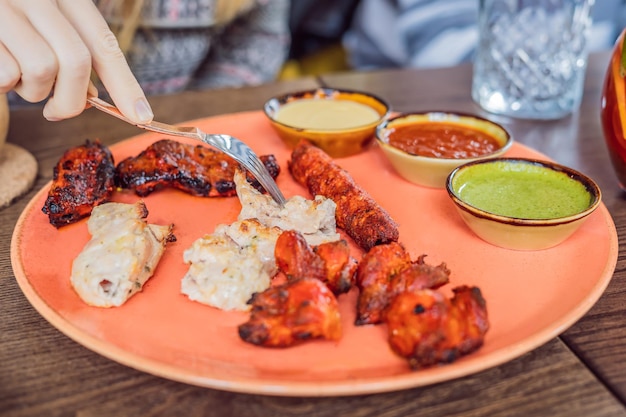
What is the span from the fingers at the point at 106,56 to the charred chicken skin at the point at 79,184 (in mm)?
323

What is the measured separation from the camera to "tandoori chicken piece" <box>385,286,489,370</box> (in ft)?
4.17

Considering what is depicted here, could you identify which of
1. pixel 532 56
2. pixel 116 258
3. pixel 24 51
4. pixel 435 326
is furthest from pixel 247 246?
pixel 532 56

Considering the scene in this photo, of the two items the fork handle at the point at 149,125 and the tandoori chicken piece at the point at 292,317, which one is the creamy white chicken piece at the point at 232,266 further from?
the fork handle at the point at 149,125

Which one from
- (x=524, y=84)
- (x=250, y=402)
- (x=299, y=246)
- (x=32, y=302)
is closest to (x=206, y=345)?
(x=250, y=402)

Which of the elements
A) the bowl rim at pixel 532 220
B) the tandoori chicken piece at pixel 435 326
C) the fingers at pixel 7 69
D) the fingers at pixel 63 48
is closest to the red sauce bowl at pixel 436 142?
the bowl rim at pixel 532 220

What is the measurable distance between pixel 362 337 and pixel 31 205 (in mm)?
1244

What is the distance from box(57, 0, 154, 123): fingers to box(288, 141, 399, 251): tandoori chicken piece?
625 millimetres

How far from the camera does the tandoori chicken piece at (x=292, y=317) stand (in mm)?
1334

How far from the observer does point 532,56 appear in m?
3.01

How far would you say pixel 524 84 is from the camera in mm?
3020

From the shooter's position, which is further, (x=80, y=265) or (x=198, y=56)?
(x=198, y=56)

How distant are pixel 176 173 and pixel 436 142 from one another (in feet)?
3.31

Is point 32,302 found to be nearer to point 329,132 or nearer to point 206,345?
point 206,345

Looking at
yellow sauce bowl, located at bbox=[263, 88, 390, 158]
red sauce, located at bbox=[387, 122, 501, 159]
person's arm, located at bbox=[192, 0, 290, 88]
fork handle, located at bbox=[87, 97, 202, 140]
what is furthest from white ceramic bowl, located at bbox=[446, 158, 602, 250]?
person's arm, located at bbox=[192, 0, 290, 88]
